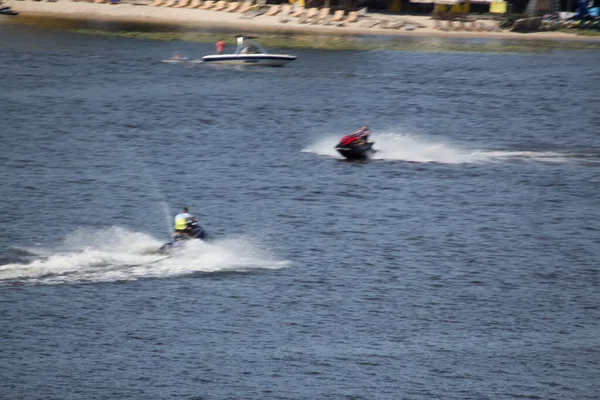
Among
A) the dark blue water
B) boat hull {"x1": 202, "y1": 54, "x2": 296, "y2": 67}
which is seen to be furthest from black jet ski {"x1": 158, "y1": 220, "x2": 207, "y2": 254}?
boat hull {"x1": 202, "y1": 54, "x2": 296, "y2": 67}

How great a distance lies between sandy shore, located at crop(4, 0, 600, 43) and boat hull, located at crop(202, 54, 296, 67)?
2482cm

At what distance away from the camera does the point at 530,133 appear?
78500 millimetres

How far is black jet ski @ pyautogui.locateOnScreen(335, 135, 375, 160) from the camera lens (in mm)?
65875

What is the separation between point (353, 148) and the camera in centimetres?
6606

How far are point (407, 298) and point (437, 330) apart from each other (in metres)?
3.13

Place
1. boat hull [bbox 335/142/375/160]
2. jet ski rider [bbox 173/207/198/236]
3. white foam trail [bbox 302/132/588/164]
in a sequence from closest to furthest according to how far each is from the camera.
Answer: jet ski rider [bbox 173/207/198/236] → boat hull [bbox 335/142/375/160] → white foam trail [bbox 302/132/588/164]

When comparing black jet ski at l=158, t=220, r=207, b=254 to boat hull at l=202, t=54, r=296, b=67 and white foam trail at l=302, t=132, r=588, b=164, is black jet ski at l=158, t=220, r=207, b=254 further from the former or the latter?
boat hull at l=202, t=54, r=296, b=67

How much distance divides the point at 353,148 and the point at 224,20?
7301cm

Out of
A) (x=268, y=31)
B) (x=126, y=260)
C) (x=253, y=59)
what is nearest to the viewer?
(x=126, y=260)

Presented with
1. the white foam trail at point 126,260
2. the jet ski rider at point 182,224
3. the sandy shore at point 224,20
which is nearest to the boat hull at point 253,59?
the sandy shore at point 224,20

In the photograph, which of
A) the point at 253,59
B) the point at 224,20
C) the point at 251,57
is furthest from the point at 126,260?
the point at 224,20

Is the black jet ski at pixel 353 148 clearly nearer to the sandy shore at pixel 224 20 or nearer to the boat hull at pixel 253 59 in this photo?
the boat hull at pixel 253 59

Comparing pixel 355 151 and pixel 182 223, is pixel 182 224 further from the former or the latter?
pixel 355 151

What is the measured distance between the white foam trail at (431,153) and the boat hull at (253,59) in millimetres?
28981
